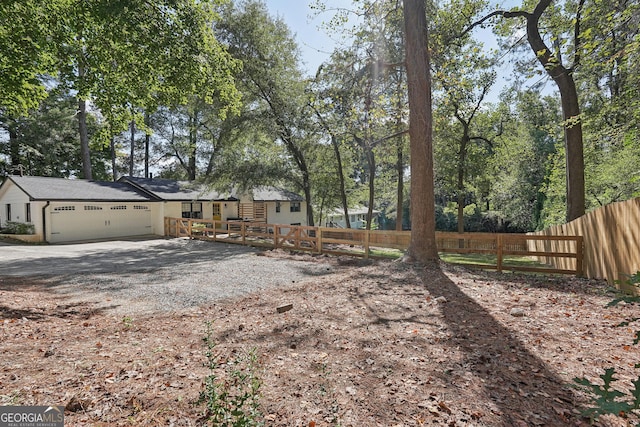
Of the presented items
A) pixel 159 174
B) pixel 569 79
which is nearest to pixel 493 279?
pixel 569 79

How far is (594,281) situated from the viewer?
641 centimetres

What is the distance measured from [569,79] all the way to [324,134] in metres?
10.9

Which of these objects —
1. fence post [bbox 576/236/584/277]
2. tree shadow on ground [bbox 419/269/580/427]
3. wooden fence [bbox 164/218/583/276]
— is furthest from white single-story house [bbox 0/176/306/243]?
tree shadow on ground [bbox 419/269/580/427]

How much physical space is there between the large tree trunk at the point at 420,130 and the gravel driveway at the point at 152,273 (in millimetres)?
2807

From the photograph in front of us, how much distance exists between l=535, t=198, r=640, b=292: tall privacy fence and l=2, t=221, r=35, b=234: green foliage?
22662 mm

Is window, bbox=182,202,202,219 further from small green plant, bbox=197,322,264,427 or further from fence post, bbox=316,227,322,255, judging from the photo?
small green plant, bbox=197,322,264,427

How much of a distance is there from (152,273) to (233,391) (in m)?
7.12

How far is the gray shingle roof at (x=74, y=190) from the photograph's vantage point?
16339 mm

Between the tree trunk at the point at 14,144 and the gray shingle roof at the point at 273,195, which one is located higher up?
the tree trunk at the point at 14,144

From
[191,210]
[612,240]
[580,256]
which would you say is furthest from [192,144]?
[612,240]

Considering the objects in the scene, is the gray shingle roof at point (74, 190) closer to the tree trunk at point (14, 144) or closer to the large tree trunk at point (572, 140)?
the tree trunk at point (14, 144)

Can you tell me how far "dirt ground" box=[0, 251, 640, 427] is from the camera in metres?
2.42

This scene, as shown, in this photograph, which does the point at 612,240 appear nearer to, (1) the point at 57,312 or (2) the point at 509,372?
(2) the point at 509,372

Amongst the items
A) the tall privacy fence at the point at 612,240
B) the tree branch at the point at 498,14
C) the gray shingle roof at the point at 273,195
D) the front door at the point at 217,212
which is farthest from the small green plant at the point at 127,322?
the front door at the point at 217,212
